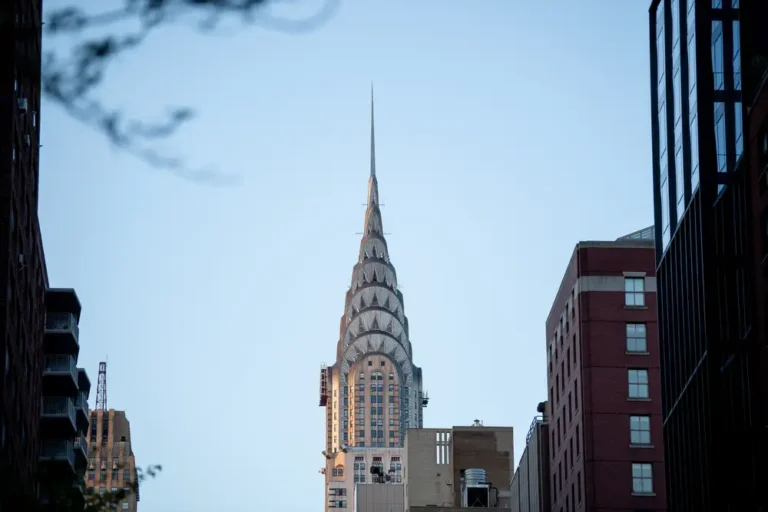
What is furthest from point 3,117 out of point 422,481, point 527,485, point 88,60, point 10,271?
point 422,481

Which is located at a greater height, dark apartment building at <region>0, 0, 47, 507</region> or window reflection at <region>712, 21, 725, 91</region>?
window reflection at <region>712, 21, 725, 91</region>

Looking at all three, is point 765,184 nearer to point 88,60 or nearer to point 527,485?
point 88,60

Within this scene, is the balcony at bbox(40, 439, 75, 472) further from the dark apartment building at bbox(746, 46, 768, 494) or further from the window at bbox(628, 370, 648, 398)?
the dark apartment building at bbox(746, 46, 768, 494)

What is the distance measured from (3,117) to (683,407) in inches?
1198

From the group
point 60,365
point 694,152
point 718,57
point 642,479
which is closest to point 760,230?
point 694,152

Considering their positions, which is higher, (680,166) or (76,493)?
(680,166)

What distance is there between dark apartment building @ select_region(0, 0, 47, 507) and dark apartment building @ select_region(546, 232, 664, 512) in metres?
29.9

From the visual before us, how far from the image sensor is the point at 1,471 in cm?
2223

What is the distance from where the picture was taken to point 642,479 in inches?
3639

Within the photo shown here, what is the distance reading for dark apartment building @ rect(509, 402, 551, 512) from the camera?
111 m

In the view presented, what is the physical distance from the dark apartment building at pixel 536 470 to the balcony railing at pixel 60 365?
103 ft

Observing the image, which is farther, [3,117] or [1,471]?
[3,117]

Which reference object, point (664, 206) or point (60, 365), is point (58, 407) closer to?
point (60, 365)

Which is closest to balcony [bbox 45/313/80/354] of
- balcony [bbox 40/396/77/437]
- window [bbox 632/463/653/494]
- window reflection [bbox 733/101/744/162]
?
balcony [bbox 40/396/77/437]
